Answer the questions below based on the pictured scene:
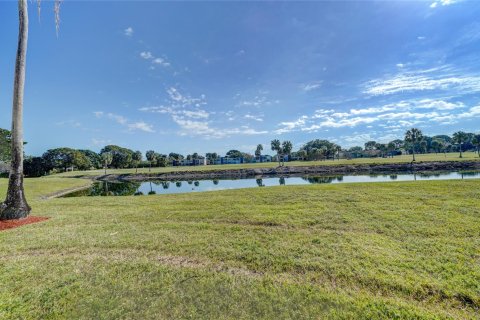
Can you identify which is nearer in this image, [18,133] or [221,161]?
[18,133]

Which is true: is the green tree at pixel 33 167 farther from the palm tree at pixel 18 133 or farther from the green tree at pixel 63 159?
the palm tree at pixel 18 133

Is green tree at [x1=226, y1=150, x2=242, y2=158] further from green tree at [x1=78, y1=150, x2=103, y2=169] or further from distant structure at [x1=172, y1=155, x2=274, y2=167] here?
green tree at [x1=78, y1=150, x2=103, y2=169]

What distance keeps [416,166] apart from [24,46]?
6809cm

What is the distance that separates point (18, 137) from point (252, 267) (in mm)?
12831

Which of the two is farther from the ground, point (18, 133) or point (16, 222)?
point (18, 133)

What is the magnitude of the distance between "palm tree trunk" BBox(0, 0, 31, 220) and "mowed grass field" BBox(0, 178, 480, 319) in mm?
2080

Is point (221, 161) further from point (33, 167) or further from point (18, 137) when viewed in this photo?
point (18, 137)

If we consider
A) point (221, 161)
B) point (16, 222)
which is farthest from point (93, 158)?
point (16, 222)

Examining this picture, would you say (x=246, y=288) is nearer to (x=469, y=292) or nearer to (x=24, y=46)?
(x=469, y=292)

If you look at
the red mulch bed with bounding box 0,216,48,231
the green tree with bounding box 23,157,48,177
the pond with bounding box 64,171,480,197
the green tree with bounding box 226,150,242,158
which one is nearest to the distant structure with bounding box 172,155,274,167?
the green tree with bounding box 226,150,242,158

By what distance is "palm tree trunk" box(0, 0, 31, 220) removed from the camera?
10.5 metres

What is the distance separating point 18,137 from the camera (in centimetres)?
1084

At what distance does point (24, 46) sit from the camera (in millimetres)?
11273

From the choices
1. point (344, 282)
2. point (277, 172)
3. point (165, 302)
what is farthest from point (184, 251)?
point (277, 172)
